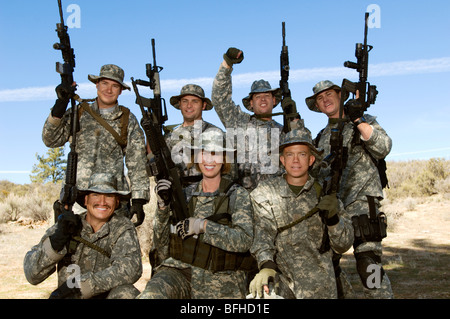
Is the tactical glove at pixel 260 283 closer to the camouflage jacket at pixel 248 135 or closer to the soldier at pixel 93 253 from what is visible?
the soldier at pixel 93 253

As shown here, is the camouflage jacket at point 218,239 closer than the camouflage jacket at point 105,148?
Yes

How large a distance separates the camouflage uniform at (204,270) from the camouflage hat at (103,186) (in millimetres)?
650

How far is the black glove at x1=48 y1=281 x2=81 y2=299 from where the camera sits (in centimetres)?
436

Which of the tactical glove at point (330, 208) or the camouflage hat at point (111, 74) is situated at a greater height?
the camouflage hat at point (111, 74)

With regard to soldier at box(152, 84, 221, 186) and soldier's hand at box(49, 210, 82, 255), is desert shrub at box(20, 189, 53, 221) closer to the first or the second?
soldier at box(152, 84, 221, 186)

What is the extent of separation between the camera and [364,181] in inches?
215

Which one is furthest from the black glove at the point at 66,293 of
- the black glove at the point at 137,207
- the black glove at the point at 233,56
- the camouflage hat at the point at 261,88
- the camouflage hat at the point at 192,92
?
the camouflage hat at the point at 261,88

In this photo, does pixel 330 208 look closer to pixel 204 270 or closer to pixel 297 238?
pixel 297 238

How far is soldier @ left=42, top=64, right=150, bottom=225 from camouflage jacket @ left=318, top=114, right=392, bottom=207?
234 cm

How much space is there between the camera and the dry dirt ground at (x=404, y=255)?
788cm

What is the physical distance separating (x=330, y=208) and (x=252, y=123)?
2.59m

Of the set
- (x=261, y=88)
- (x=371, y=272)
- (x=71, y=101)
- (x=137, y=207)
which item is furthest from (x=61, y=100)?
(x=371, y=272)
